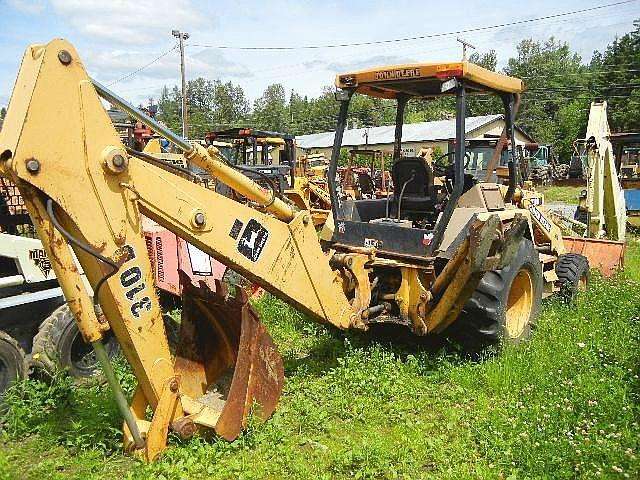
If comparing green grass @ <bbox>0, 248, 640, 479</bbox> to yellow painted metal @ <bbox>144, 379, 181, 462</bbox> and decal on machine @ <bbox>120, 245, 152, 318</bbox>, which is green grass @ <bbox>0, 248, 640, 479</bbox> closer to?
yellow painted metal @ <bbox>144, 379, 181, 462</bbox>

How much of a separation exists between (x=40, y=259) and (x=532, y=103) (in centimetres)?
5759

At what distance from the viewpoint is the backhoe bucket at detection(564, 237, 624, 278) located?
816cm

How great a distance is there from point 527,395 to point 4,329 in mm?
4068

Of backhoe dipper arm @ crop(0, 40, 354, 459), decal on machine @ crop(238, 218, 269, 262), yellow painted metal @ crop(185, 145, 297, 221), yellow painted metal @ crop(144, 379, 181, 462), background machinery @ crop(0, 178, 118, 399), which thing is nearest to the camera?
backhoe dipper arm @ crop(0, 40, 354, 459)

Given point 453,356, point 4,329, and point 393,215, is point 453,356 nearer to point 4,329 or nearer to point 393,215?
point 393,215

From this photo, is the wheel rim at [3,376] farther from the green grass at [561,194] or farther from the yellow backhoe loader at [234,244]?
the green grass at [561,194]

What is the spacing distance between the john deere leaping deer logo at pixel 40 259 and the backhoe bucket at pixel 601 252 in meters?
6.74

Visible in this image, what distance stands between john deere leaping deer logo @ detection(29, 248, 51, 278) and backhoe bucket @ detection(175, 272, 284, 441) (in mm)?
1455

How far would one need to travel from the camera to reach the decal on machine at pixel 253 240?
3793 mm

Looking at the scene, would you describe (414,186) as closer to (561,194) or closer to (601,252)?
(601,252)

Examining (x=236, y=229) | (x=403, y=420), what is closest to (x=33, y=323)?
(x=236, y=229)

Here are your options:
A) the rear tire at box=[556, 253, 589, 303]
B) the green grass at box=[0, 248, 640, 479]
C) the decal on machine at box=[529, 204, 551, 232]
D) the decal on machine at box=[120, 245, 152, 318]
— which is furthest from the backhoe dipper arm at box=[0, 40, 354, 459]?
the rear tire at box=[556, 253, 589, 303]

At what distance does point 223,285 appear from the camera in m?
4.25

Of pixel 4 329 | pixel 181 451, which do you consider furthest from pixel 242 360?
pixel 4 329
